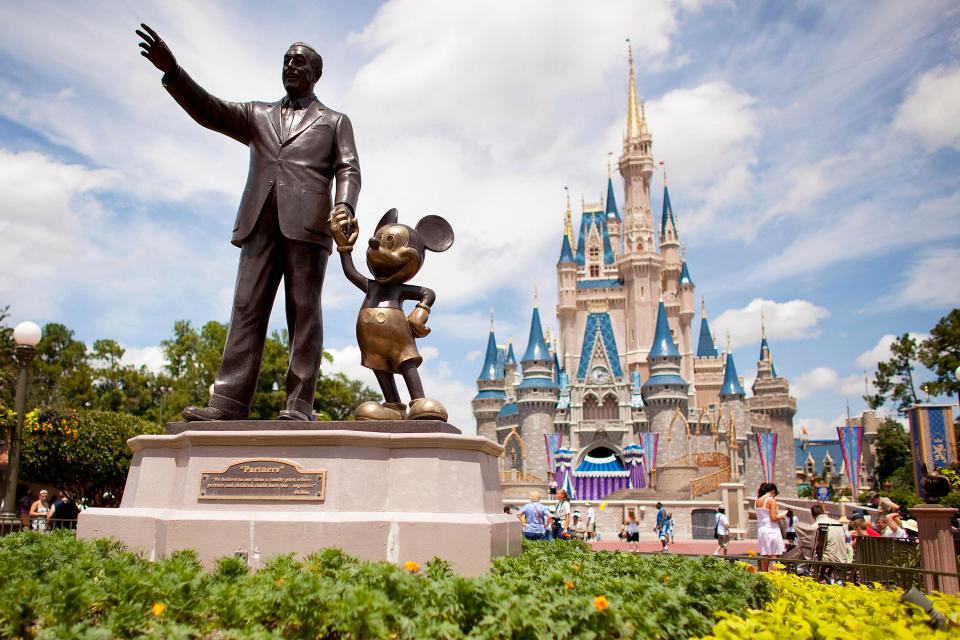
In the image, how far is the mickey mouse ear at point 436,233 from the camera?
6.11m

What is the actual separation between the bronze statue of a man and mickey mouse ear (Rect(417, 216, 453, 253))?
648 millimetres

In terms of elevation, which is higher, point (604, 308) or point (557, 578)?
point (604, 308)

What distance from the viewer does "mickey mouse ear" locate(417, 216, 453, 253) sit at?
611 centimetres

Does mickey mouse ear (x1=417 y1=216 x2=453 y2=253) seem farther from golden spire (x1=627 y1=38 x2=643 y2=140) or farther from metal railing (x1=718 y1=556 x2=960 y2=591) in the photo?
golden spire (x1=627 y1=38 x2=643 y2=140)

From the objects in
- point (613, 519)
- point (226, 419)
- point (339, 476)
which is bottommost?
point (613, 519)

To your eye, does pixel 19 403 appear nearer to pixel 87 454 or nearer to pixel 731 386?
pixel 87 454

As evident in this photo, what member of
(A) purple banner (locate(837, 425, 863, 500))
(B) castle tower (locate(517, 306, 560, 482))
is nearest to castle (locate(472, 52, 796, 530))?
(B) castle tower (locate(517, 306, 560, 482))

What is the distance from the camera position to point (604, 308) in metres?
69.4

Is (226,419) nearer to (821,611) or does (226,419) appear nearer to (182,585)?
(182,585)

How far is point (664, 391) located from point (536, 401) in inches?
387

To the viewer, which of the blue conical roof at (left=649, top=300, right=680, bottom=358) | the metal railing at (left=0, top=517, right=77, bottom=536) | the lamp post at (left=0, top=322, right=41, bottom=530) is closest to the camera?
the metal railing at (left=0, top=517, right=77, bottom=536)

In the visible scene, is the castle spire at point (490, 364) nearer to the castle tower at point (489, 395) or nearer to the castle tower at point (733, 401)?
the castle tower at point (489, 395)

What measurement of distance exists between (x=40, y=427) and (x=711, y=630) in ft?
42.0

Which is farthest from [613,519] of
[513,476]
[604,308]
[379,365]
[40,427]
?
[604,308]
